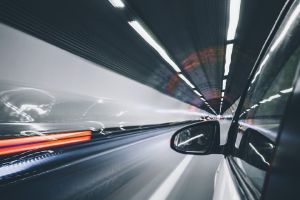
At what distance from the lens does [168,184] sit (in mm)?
5938

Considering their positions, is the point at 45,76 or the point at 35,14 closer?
the point at 35,14

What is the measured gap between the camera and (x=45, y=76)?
36.5 ft

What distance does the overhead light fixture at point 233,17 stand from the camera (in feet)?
32.6

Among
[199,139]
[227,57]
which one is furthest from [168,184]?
[227,57]

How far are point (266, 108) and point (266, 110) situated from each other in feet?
0.04

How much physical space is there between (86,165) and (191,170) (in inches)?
96.0

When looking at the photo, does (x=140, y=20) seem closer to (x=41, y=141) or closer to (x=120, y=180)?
(x=41, y=141)

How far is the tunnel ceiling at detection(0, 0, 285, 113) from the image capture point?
9539mm

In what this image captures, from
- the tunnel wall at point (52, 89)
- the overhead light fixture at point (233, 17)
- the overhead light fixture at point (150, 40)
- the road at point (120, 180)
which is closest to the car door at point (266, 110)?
the road at point (120, 180)

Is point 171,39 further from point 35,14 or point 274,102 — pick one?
point 274,102

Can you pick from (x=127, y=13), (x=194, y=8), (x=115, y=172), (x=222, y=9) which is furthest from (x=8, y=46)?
(x=222, y=9)

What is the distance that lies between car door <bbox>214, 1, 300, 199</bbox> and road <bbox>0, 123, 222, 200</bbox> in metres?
3.36

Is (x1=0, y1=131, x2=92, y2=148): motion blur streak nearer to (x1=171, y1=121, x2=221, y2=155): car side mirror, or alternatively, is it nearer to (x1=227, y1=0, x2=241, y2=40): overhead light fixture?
(x1=171, y1=121, x2=221, y2=155): car side mirror

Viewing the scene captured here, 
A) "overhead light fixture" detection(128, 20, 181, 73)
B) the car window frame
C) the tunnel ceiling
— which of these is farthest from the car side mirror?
"overhead light fixture" detection(128, 20, 181, 73)
